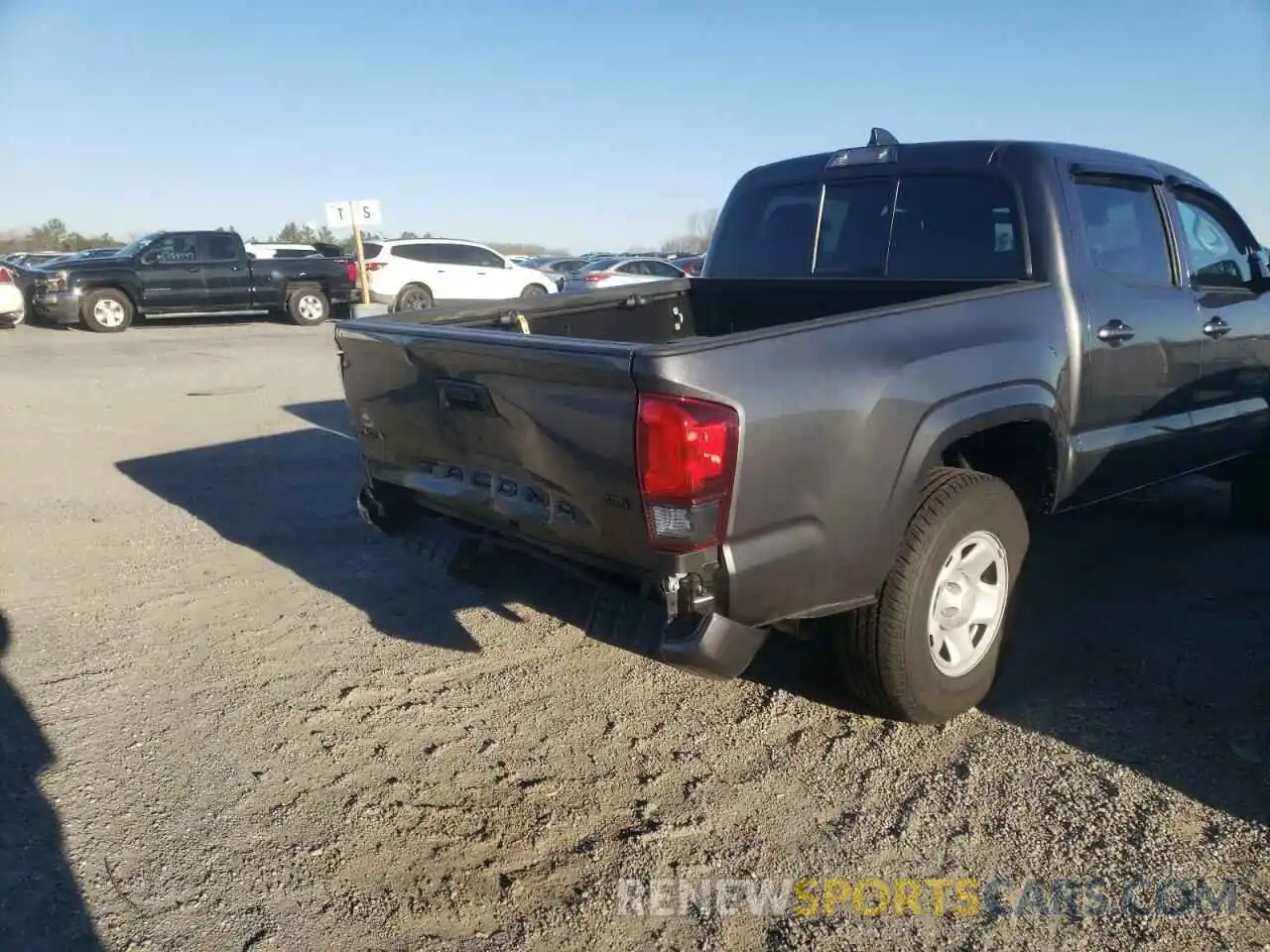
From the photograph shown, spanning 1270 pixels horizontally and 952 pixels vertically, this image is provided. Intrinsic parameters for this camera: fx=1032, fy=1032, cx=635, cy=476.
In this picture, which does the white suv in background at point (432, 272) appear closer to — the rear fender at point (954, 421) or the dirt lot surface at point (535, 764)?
the dirt lot surface at point (535, 764)

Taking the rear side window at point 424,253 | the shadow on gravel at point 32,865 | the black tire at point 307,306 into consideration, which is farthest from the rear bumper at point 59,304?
the shadow on gravel at point 32,865

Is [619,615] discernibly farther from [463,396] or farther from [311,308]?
[311,308]

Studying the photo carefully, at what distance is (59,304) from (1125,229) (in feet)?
58.8

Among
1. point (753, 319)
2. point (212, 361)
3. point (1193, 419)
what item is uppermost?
point (753, 319)

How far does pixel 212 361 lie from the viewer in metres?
13.7

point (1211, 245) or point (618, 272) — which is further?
point (618, 272)

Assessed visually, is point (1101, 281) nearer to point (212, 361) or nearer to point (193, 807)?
point (193, 807)

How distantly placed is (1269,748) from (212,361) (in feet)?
42.9

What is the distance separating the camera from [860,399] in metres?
2.98

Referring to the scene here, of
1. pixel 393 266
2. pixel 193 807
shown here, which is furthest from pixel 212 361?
pixel 193 807

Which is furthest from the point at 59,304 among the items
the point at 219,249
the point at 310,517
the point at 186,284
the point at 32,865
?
the point at 32,865

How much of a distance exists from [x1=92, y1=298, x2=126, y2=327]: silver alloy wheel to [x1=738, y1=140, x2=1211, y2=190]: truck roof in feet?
54.1

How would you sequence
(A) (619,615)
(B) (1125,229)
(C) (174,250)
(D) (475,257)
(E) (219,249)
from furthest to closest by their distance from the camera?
(D) (475,257) < (E) (219,249) < (C) (174,250) < (B) (1125,229) < (A) (619,615)

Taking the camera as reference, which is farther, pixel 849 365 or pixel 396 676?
pixel 396 676
